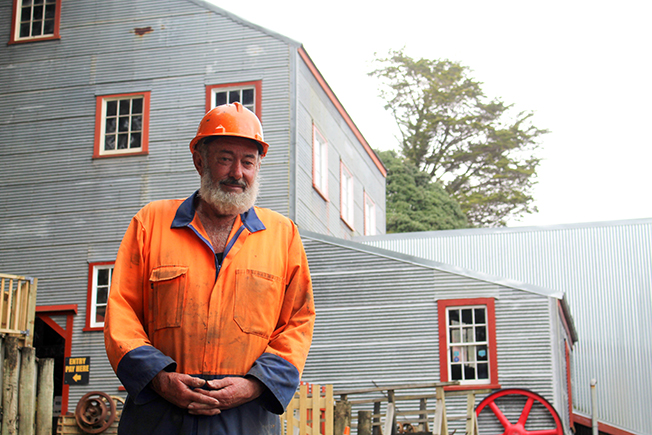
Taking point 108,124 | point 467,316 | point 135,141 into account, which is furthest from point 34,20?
point 467,316

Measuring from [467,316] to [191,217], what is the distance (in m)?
13.1

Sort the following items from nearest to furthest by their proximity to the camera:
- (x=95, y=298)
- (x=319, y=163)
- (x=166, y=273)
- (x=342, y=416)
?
1. (x=166, y=273)
2. (x=342, y=416)
3. (x=95, y=298)
4. (x=319, y=163)

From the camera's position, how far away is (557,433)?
15047 millimetres

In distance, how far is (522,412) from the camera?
15.3m

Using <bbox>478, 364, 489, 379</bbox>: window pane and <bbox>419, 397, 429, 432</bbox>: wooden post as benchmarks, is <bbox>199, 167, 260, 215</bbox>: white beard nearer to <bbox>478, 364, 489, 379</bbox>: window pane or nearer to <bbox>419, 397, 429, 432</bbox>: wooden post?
<bbox>419, 397, 429, 432</bbox>: wooden post

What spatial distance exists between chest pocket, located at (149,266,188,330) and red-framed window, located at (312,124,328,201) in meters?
14.9

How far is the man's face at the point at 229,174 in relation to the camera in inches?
143

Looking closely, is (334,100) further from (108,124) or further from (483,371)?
(483,371)

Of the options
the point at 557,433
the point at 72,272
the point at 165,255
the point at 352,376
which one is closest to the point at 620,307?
the point at 557,433

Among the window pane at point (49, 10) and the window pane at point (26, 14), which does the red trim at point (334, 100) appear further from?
the window pane at point (26, 14)

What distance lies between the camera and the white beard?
3629mm

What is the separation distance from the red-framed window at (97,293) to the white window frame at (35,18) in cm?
592

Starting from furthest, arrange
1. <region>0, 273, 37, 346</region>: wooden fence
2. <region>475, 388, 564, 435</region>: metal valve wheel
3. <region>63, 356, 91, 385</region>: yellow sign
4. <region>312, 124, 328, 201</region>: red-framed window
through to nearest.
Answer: <region>312, 124, 328, 201</region>: red-framed window < <region>63, 356, 91, 385</region>: yellow sign < <region>475, 388, 564, 435</region>: metal valve wheel < <region>0, 273, 37, 346</region>: wooden fence

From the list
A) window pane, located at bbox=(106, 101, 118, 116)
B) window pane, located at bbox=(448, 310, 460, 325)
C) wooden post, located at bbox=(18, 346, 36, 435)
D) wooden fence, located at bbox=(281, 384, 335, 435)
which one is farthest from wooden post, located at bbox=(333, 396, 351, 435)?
window pane, located at bbox=(106, 101, 118, 116)
